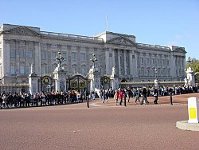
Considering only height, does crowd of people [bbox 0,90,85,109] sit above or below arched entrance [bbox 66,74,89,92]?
below

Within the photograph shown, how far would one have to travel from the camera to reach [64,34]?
88.0 m

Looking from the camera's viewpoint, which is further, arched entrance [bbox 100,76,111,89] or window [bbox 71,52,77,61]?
window [bbox 71,52,77,61]

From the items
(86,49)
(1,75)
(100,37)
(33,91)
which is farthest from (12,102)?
(100,37)

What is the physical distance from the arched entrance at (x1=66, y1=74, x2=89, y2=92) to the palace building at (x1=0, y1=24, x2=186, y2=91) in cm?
1500

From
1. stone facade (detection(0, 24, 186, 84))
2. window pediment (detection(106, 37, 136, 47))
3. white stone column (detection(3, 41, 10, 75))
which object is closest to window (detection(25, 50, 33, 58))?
stone facade (detection(0, 24, 186, 84))

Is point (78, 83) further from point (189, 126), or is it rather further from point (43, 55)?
point (189, 126)

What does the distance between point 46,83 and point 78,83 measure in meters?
5.13

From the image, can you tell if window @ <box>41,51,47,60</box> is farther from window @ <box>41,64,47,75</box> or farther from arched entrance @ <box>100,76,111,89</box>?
arched entrance @ <box>100,76,111,89</box>

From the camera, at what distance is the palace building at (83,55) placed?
75750 millimetres

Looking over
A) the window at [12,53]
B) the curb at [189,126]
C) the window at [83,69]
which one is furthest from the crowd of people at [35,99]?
the window at [83,69]

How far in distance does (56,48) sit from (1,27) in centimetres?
1602

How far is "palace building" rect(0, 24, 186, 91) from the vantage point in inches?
2982

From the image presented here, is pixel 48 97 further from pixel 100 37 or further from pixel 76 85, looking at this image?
pixel 100 37

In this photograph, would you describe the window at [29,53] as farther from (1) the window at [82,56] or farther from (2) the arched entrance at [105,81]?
(2) the arched entrance at [105,81]
